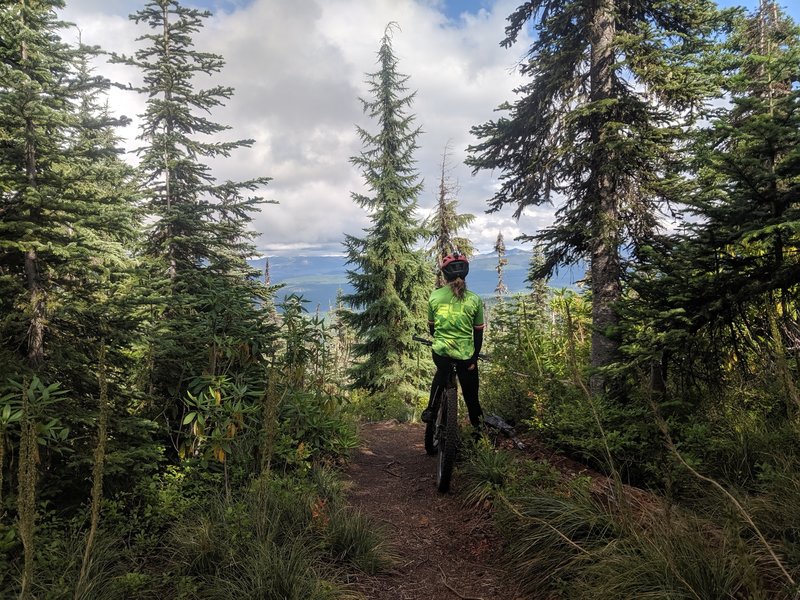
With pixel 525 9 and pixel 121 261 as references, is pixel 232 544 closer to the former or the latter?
pixel 121 261

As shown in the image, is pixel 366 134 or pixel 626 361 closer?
pixel 626 361

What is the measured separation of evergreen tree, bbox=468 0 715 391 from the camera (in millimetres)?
7355

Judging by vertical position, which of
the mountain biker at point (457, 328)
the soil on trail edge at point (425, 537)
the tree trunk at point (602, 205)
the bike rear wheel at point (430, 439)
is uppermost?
the tree trunk at point (602, 205)

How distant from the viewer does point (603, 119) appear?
7.97 m

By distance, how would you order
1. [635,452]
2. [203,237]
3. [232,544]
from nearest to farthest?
[232,544] → [635,452] → [203,237]

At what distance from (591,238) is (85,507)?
28.4 feet

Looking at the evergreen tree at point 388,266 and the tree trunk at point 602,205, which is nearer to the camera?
the tree trunk at point 602,205

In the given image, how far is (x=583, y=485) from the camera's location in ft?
13.2

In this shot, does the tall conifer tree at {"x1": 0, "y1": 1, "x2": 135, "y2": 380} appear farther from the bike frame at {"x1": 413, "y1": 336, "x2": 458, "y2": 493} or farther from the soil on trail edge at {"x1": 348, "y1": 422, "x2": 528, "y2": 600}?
the bike frame at {"x1": 413, "y1": 336, "x2": 458, "y2": 493}

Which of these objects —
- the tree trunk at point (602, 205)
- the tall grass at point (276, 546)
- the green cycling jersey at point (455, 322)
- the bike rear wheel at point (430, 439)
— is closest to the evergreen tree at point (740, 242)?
the green cycling jersey at point (455, 322)

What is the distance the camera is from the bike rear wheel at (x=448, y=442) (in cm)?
504

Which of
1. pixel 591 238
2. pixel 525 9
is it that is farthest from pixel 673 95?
pixel 525 9

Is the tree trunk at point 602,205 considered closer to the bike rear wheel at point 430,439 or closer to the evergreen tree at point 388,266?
the bike rear wheel at point 430,439

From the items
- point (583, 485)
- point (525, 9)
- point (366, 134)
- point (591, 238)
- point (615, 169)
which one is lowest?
point (583, 485)
